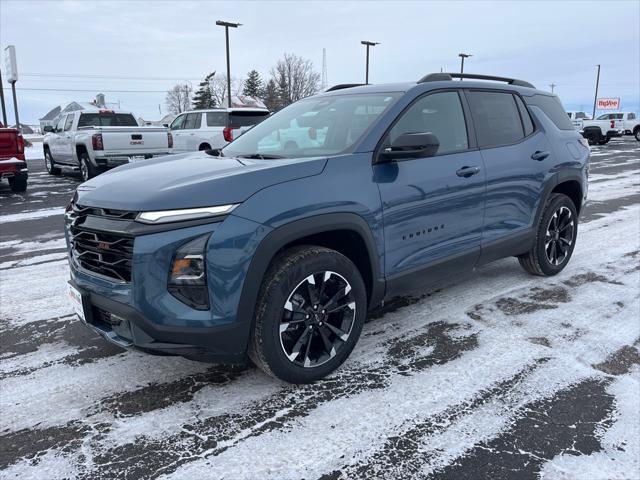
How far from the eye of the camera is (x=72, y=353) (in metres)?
3.48

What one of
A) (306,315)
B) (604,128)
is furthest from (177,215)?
(604,128)

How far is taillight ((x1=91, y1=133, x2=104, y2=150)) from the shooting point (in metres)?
11.5

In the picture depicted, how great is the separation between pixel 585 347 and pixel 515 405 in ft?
3.38

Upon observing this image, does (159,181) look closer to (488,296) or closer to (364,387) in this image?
(364,387)

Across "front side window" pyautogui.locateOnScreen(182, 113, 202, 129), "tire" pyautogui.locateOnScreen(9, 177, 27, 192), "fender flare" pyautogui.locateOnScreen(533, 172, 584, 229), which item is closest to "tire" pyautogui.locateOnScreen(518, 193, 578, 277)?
"fender flare" pyautogui.locateOnScreen(533, 172, 584, 229)

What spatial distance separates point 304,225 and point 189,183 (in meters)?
0.66

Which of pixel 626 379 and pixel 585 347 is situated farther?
pixel 585 347

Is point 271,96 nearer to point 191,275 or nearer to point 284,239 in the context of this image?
point 284,239

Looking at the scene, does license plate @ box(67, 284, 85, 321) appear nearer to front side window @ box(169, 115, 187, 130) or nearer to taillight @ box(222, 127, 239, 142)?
taillight @ box(222, 127, 239, 142)

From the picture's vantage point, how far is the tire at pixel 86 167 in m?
12.1

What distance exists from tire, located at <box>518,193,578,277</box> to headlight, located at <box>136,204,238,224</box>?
331 centimetres

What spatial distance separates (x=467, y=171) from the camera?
12.5 ft

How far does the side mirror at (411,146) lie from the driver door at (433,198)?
8cm

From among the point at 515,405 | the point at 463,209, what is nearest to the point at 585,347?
the point at 515,405
